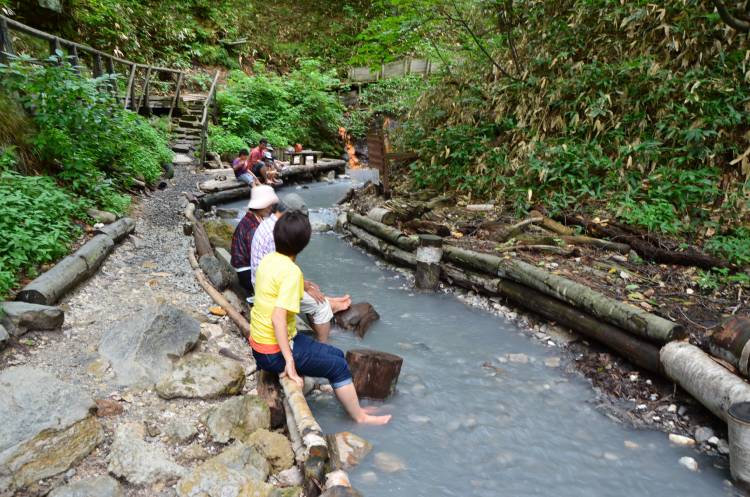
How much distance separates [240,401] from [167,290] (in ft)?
8.55

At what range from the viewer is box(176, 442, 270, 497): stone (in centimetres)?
255

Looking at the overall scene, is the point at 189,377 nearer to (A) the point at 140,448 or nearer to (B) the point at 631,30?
(A) the point at 140,448

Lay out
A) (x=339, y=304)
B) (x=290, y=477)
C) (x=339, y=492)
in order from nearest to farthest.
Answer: (x=339, y=492)
(x=290, y=477)
(x=339, y=304)

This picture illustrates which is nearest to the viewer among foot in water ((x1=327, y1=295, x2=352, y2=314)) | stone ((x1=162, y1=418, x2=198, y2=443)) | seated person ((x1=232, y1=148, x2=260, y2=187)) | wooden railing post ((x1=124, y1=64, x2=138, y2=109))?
stone ((x1=162, y1=418, x2=198, y2=443))

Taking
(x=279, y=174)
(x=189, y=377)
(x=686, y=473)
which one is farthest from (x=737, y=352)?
(x=279, y=174)

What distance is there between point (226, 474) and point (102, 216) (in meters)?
5.19

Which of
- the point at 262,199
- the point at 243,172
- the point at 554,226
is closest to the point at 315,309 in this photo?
the point at 262,199

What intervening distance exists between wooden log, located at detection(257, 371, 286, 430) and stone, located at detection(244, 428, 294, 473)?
0.29m

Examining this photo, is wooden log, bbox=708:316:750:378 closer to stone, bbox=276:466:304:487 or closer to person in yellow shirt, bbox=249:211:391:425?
person in yellow shirt, bbox=249:211:391:425

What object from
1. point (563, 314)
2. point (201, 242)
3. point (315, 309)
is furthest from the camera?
point (201, 242)

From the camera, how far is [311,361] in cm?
340

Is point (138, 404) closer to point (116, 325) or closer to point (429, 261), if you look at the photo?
point (116, 325)

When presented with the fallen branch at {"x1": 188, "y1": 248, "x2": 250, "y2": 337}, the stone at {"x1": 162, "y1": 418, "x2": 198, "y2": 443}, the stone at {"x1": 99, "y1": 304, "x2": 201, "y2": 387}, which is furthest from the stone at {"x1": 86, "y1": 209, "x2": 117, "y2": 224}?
the stone at {"x1": 162, "y1": 418, "x2": 198, "y2": 443}

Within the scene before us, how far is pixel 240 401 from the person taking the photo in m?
3.29
